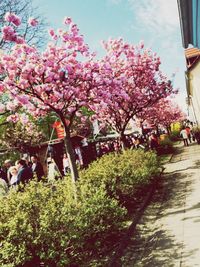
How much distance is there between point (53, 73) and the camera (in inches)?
372

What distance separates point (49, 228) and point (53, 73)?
5193 mm

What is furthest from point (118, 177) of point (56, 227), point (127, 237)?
point (56, 227)

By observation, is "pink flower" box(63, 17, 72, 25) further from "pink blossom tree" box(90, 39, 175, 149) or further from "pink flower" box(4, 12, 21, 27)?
"pink blossom tree" box(90, 39, 175, 149)

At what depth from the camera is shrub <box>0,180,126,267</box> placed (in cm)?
499

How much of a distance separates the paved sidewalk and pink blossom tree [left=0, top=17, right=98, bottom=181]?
2.74 metres

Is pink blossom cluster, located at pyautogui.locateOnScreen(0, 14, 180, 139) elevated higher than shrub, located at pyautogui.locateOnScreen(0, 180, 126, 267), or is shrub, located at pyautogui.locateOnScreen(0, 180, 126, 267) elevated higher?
pink blossom cluster, located at pyautogui.locateOnScreen(0, 14, 180, 139)

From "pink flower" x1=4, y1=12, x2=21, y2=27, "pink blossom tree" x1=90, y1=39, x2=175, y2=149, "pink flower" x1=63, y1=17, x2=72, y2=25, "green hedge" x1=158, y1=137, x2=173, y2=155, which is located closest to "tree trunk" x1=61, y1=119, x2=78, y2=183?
"pink flower" x1=63, y1=17, x2=72, y2=25

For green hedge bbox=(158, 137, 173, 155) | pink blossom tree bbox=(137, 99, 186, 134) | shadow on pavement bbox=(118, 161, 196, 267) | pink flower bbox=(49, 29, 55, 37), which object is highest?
pink flower bbox=(49, 29, 55, 37)

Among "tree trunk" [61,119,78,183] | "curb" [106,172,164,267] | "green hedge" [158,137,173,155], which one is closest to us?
"curb" [106,172,164,267]

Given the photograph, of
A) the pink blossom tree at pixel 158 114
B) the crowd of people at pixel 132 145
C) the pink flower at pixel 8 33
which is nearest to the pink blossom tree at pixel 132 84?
the crowd of people at pixel 132 145

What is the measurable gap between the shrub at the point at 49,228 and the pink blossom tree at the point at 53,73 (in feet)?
10.1

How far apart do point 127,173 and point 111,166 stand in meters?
0.59

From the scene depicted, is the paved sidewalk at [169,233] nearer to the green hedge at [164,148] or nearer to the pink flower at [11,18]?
the pink flower at [11,18]

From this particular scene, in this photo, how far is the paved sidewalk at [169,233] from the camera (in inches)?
236
